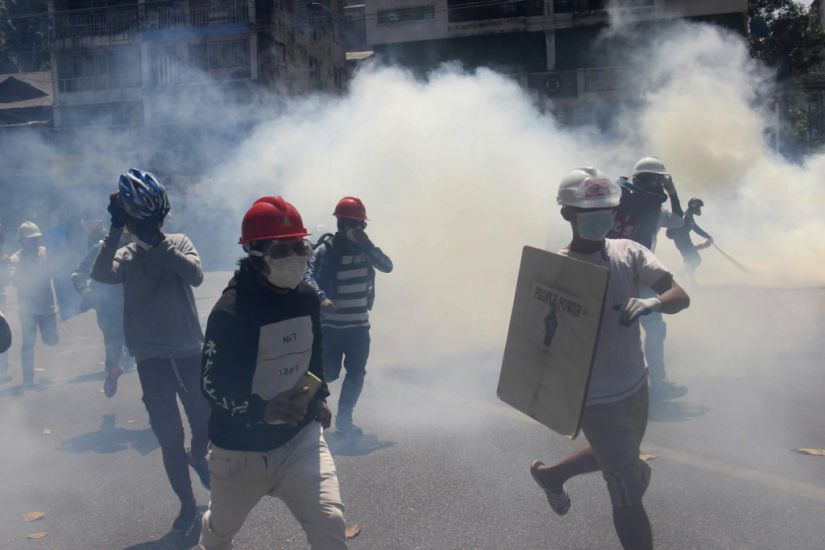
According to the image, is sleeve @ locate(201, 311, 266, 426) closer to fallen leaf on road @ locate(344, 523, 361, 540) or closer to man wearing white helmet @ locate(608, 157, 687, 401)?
fallen leaf on road @ locate(344, 523, 361, 540)

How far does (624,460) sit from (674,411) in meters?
3.07

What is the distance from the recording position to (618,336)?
10.9 ft

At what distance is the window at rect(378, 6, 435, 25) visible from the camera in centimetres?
3109

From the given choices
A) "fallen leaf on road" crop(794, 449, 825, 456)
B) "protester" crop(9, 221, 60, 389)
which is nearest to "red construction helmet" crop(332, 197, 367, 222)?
"fallen leaf on road" crop(794, 449, 825, 456)

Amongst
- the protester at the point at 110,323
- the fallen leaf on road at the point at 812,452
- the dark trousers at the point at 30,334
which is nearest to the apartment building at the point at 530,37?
the dark trousers at the point at 30,334

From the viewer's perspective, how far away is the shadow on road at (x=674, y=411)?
5895 millimetres

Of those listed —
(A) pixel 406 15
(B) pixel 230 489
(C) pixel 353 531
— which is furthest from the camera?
(A) pixel 406 15

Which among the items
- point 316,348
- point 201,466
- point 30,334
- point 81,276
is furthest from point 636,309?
point 30,334

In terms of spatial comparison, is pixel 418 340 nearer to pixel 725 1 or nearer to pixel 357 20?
pixel 725 1

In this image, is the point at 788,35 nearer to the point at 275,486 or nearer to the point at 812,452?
the point at 812,452

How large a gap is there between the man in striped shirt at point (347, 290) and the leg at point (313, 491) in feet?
8.93

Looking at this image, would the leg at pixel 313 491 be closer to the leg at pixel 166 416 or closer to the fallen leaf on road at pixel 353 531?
the fallen leaf on road at pixel 353 531

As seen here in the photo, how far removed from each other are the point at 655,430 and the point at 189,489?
3026mm

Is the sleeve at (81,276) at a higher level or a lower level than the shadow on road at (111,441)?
higher
